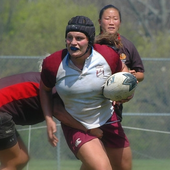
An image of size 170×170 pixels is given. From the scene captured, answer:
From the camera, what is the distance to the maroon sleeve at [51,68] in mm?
4582

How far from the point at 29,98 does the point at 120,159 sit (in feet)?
4.05

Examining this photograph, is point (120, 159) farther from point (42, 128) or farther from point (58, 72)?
point (42, 128)

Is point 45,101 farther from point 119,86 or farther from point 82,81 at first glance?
point 119,86

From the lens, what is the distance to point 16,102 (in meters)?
4.79

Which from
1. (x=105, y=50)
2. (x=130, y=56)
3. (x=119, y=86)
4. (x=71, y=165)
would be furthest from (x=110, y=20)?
(x=71, y=165)

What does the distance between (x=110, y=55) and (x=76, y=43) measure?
0.36m

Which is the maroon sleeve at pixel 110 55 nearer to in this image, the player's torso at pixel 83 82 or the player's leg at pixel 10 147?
the player's torso at pixel 83 82

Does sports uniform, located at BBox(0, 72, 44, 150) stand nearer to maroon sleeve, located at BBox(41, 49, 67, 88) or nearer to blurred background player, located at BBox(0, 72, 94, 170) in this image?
blurred background player, located at BBox(0, 72, 94, 170)

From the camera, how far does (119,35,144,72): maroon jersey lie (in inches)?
222

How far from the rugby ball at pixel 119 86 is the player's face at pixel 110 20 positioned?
1.11 m

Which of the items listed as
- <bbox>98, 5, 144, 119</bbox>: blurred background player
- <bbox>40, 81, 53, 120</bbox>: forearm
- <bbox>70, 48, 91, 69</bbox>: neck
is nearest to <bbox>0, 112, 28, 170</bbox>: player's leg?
<bbox>40, 81, 53, 120</bbox>: forearm

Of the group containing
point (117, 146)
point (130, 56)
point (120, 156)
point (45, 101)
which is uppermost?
point (130, 56)

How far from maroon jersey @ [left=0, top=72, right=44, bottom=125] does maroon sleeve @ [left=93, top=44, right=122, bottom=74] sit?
702mm

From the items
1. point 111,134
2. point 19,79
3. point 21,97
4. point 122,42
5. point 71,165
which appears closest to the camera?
point 21,97
